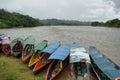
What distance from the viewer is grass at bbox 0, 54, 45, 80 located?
13.1m

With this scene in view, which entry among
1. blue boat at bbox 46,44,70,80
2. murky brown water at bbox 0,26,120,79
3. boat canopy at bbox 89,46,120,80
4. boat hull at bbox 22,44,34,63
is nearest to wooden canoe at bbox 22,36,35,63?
boat hull at bbox 22,44,34,63

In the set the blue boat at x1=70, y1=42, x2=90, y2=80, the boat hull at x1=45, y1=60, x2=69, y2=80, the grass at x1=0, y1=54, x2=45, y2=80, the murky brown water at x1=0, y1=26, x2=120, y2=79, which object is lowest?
the murky brown water at x1=0, y1=26, x2=120, y2=79

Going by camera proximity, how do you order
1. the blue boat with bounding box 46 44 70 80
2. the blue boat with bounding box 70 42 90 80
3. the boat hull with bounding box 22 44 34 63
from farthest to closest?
the boat hull with bounding box 22 44 34 63 < the blue boat with bounding box 46 44 70 80 < the blue boat with bounding box 70 42 90 80

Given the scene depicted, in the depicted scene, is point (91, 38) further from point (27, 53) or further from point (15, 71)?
point (15, 71)

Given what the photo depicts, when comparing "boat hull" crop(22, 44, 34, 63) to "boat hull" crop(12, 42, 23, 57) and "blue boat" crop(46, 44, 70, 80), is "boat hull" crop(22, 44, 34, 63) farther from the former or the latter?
"blue boat" crop(46, 44, 70, 80)

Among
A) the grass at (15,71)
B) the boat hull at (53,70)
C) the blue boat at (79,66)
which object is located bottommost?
the grass at (15,71)

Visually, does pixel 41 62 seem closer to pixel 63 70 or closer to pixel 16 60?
pixel 63 70

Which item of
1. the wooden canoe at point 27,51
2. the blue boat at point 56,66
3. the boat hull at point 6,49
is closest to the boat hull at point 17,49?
the wooden canoe at point 27,51

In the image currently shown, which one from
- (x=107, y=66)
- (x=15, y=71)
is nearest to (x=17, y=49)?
(x=15, y=71)

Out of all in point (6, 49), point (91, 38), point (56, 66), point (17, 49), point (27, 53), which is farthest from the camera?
point (91, 38)

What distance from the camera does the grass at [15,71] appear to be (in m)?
13.1

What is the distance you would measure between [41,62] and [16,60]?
320 centimetres

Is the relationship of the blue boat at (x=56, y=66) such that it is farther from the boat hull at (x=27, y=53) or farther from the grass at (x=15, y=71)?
the boat hull at (x=27, y=53)

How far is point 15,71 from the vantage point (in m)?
14.4
